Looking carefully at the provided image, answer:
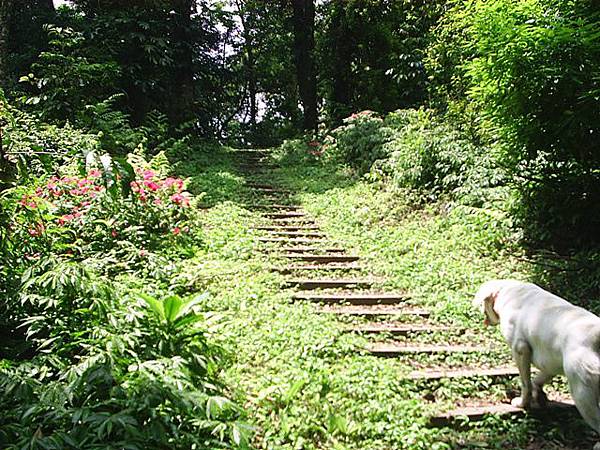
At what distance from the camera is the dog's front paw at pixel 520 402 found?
11.5 feet

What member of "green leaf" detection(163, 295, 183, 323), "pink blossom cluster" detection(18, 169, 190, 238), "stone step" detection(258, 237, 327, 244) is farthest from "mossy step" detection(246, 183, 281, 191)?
"green leaf" detection(163, 295, 183, 323)

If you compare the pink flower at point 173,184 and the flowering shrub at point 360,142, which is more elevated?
the flowering shrub at point 360,142

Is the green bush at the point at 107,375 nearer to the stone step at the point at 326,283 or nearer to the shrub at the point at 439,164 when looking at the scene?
the stone step at the point at 326,283

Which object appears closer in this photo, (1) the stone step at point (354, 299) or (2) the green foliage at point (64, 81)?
(1) the stone step at point (354, 299)

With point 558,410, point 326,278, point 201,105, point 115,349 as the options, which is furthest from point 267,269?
point 201,105

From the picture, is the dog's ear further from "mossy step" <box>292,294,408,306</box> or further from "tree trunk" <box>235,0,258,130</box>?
"tree trunk" <box>235,0,258,130</box>

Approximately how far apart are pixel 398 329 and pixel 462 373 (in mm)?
862

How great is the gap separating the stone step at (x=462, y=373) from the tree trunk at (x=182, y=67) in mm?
12370

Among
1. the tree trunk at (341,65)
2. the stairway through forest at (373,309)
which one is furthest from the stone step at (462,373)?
the tree trunk at (341,65)

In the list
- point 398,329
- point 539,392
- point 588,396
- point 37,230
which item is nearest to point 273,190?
point 398,329

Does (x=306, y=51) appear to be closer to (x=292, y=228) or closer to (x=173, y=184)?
(x=292, y=228)

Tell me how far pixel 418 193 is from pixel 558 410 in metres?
5.33

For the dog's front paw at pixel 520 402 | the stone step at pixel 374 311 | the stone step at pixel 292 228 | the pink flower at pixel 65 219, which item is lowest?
the dog's front paw at pixel 520 402

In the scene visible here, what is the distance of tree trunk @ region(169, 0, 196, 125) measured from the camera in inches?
580
